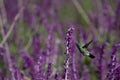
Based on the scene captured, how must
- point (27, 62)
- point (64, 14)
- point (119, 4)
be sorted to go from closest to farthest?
point (27, 62) < point (119, 4) < point (64, 14)

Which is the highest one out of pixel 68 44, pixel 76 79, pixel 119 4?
pixel 119 4

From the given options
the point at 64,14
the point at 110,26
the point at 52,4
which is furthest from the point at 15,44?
the point at 64,14

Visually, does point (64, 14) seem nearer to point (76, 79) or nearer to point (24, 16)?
point (24, 16)

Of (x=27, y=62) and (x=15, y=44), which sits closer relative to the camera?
(x=27, y=62)

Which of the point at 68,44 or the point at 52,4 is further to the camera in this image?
the point at 52,4

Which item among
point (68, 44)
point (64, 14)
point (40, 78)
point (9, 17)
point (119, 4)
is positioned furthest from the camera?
point (64, 14)

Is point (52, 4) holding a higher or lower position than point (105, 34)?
higher

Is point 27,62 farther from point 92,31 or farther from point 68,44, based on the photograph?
point 92,31

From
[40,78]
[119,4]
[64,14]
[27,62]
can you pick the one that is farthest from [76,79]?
[64,14]

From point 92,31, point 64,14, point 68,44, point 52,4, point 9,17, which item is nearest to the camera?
point 68,44

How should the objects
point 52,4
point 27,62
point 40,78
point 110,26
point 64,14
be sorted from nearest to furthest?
point 40,78, point 27,62, point 110,26, point 52,4, point 64,14
